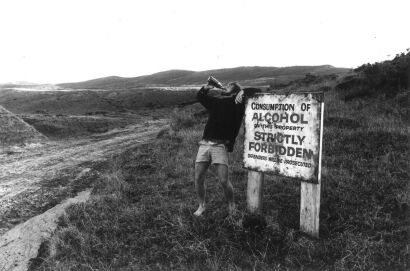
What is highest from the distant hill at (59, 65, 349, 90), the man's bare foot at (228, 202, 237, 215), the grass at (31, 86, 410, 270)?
the man's bare foot at (228, 202, 237, 215)

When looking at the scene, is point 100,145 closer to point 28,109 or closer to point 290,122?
point 290,122

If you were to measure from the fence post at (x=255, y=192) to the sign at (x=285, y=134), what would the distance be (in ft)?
0.46

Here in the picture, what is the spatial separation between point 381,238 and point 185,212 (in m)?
2.92

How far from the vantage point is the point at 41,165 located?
1159 cm

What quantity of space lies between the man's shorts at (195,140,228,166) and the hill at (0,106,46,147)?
12.9 meters

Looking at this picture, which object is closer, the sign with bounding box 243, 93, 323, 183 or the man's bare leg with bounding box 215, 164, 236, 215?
the sign with bounding box 243, 93, 323, 183

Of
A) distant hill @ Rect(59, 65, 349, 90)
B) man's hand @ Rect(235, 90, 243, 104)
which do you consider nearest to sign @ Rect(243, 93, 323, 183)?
man's hand @ Rect(235, 90, 243, 104)

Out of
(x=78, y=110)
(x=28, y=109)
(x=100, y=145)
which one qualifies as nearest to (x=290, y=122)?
(x=100, y=145)

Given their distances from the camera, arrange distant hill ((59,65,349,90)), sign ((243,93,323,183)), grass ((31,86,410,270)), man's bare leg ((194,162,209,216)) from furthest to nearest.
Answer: distant hill ((59,65,349,90)) < man's bare leg ((194,162,209,216)) < sign ((243,93,323,183)) < grass ((31,86,410,270))

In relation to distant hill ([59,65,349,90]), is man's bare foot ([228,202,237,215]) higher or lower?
higher

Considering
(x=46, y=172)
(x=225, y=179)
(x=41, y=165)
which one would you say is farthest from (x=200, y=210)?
(x=41, y=165)

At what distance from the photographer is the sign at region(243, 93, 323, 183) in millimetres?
4930

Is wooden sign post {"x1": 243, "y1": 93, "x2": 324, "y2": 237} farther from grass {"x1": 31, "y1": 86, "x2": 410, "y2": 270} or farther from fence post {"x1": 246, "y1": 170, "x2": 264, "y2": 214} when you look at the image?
grass {"x1": 31, "y1": 86, "x2": 410, "y2": 270}

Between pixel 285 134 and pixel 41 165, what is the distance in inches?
352
